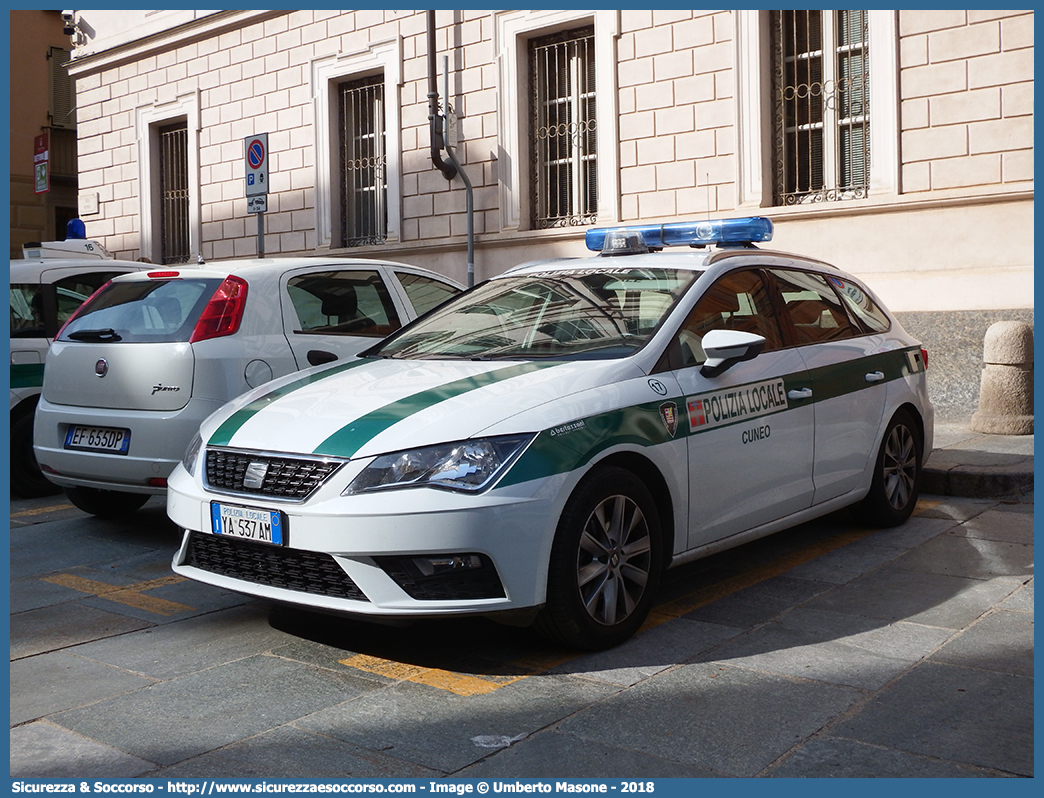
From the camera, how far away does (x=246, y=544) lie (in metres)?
4.17

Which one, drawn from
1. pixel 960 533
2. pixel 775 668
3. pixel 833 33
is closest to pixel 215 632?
pixel 775 668

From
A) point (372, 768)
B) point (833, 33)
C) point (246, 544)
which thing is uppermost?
point (833, 33)

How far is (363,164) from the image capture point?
54.5 feet

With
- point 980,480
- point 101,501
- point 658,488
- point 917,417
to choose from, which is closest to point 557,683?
point 658,488

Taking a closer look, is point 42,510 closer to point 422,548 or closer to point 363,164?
point 422,548

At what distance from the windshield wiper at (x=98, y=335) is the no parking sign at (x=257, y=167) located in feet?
16.7

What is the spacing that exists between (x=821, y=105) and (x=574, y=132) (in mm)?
3319

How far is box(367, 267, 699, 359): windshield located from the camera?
480cm

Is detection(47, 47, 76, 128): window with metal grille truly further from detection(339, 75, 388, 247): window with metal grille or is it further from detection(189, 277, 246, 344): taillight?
detection(189, 277, 246, 344): taillight

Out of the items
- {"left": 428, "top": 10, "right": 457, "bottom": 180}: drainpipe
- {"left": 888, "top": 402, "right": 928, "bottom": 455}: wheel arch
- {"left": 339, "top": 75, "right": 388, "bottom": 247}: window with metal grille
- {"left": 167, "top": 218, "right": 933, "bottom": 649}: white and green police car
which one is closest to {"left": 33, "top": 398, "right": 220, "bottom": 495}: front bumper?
{"left": 167, "top": 218, "right": 933, "bottom": 649}: white and green police car

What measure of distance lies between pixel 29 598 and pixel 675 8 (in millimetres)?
10113

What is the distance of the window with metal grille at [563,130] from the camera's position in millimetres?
14078

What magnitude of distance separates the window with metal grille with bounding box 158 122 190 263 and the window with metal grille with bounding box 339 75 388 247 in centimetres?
402

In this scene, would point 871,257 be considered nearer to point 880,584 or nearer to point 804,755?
point 880,584
